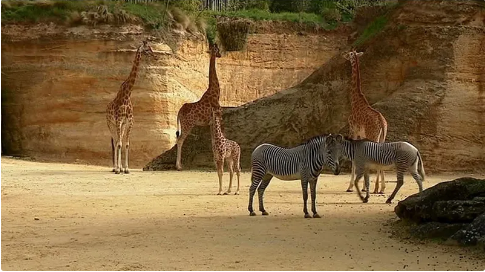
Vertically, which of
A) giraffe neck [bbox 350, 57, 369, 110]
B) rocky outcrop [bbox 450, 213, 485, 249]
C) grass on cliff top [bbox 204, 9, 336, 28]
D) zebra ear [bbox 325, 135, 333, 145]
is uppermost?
grass on cliff top [bbox 204, 9, 336, 28]

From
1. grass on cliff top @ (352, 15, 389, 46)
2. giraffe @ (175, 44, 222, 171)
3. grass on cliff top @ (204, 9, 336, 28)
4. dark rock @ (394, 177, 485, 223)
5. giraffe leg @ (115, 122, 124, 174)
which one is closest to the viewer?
dark rock @ (394, 177, 485, 223)

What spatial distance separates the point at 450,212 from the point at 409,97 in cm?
1236

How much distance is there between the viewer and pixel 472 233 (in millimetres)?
8914

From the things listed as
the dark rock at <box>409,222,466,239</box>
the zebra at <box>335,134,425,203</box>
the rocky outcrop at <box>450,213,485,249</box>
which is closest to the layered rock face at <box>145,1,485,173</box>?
the zebra at <box>335,134,425,203</box>

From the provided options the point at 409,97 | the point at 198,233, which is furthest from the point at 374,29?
the point at 198,233

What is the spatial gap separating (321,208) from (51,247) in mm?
5041

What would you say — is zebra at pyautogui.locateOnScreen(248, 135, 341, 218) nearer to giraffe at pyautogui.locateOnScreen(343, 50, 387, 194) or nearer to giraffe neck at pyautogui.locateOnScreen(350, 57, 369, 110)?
giraffe at pyautogui.locateOnScreen(343, 50, 387, 194)

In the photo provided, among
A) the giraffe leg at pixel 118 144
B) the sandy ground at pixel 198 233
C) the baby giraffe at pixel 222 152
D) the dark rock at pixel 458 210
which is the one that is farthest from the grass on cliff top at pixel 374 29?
the dark rock at pixel 458 210

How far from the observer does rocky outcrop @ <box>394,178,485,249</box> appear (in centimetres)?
905

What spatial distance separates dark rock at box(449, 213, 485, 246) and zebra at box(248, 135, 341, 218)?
8.97ft

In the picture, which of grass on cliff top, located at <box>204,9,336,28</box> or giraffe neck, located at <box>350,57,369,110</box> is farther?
grass on cliff top, located at <box>204,9,336,28</box>

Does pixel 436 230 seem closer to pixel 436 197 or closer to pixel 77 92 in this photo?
pixel 436 197

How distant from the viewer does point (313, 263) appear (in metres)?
8.09

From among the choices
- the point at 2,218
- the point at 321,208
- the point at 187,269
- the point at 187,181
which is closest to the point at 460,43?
the point at 187,181
